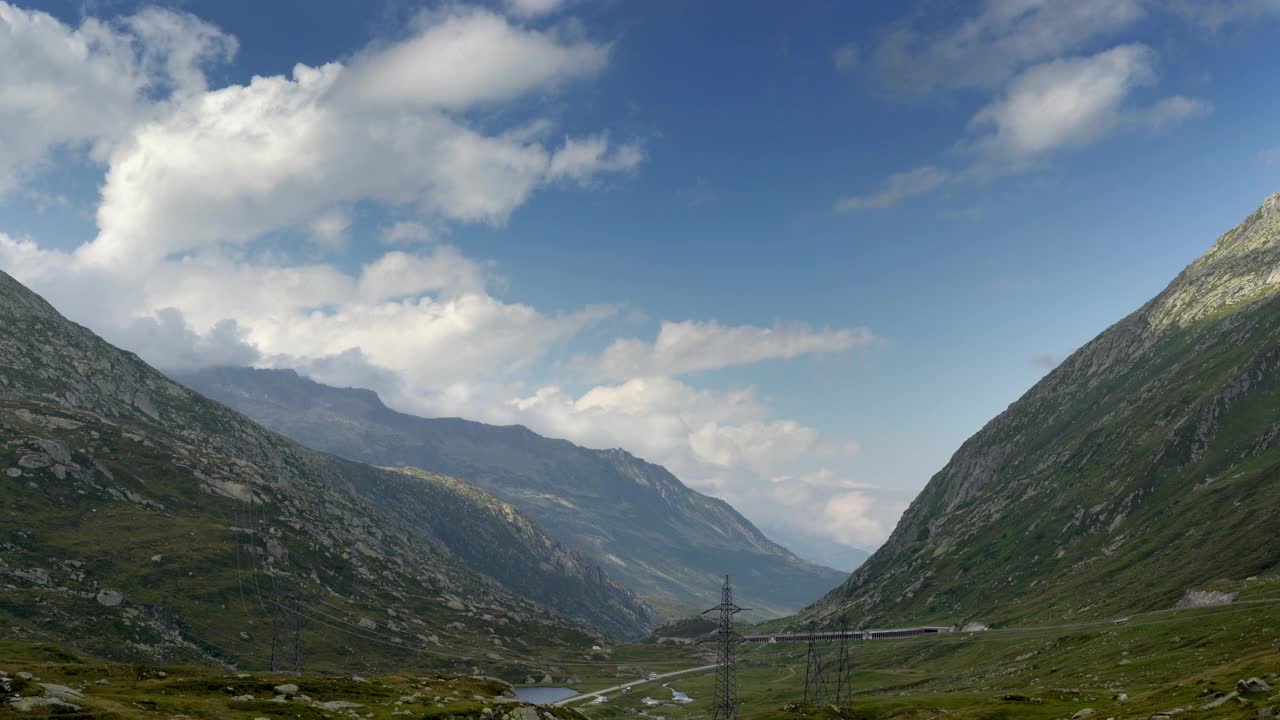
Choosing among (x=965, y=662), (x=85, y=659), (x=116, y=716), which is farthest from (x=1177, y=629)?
(x=85, y=659)

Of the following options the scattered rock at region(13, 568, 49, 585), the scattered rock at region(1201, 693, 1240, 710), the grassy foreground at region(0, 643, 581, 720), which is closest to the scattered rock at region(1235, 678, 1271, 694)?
the scattered rock at region(1201, 693, 1240, 710)

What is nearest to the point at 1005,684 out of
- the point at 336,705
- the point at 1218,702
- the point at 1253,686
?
the point at 1253,686

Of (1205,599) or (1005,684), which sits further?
(1205,599)

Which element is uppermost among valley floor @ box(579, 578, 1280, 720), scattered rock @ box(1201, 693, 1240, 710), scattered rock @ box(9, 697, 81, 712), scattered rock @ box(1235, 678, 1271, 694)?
scattered rock @ box(9, 697, 81, 712)

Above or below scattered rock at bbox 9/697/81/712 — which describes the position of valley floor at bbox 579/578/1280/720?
below

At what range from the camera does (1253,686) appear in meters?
64.6

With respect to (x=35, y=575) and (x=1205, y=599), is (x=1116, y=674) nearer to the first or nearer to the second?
(x=1205, y=599)

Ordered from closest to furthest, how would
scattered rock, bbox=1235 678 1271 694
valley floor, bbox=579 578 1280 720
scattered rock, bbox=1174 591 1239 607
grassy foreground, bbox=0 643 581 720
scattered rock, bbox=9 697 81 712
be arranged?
1. scattered rock, bbox=9 697 81 712
2. grassy foreground, bbox=0 643 581 720
3. scattered rock, bbox=1235 678 1271 694
4. valley floor, bbox=579 578 1280 720
5. scattered rock, bbox=1174 591 1239 607

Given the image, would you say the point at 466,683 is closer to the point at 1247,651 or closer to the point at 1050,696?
the point at 1050,696

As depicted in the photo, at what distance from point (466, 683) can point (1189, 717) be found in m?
89.4

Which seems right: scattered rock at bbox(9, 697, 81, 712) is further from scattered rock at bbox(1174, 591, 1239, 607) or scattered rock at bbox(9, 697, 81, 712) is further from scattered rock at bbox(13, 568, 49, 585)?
scattered rock at bbox(1174, 591, 1239, 607)

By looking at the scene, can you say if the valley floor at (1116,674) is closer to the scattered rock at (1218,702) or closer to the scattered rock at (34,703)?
the scattered rock at (1218,702)

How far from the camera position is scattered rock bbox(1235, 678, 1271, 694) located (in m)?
63.6

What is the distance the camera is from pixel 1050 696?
327 feet
